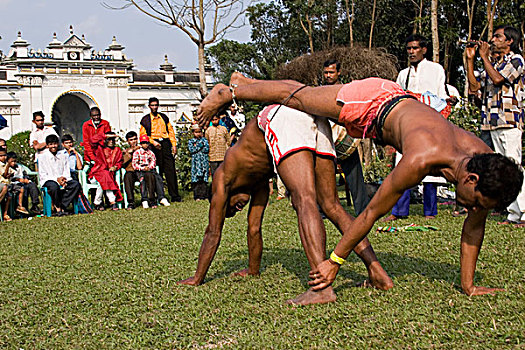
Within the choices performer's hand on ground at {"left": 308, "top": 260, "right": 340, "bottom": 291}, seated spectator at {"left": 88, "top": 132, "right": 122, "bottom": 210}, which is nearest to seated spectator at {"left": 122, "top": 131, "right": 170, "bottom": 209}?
seated spectator at {"left": 88, "top": 132, "right": 122, "bottom": 210}

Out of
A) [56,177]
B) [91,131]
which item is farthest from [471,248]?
[91,131]

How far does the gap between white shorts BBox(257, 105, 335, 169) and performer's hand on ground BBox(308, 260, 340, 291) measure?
0.91 meters

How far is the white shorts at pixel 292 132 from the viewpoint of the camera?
446cm

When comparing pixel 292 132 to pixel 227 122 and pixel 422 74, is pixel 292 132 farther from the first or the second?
pixel 227 122

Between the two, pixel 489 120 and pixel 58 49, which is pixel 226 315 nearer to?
pixel 489 120

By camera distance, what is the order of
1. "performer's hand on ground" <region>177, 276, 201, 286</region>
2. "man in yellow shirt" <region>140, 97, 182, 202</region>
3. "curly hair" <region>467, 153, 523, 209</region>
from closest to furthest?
"curly hair" <region>467, 153, 523, 209</region>, "performer's hand on ground" <region>177, 276, 201, 286</region>, "man in yellow shirt" <region>140, 97, 182, 202</region>

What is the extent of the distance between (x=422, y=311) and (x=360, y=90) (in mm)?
1625

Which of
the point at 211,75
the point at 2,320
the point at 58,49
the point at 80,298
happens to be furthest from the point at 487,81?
the point at 58,49

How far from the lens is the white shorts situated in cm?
446

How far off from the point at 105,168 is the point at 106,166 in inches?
3.1

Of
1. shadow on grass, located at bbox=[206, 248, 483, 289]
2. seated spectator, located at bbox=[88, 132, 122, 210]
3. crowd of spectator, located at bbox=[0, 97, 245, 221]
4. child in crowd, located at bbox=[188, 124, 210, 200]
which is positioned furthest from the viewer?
child in crowd, located at bbox=[188, 124, 210, 200]

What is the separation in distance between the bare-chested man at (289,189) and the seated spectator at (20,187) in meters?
7.90

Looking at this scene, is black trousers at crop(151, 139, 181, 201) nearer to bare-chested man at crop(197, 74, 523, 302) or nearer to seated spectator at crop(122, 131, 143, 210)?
seated spectator at crop(122, 131, 143, 210)

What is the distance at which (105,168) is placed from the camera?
42.8 feet
